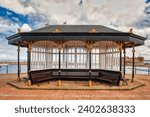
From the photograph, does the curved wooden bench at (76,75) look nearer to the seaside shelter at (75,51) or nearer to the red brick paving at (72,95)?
the seaside shelter at (75,51)

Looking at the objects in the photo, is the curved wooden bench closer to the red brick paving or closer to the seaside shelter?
the seaside shelter

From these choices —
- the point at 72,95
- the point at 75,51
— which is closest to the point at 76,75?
the point at 75,51

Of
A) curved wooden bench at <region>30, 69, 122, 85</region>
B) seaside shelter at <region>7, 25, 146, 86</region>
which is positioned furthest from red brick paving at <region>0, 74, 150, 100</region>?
curved wooden bench at <region>30, 69, 122, 85</region>

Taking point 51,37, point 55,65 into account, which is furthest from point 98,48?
point 51,37

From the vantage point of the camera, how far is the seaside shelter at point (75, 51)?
9.38 meters

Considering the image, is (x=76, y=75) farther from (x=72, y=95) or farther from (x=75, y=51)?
(x=72, y=95)

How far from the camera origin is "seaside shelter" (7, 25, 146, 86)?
9383 millimetres

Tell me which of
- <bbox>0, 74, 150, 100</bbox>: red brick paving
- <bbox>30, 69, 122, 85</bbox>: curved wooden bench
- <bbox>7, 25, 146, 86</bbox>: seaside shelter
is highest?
<bbox>7, 25, 146, 86</bbox>: seaside shelter

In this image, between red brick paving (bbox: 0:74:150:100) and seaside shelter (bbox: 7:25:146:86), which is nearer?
red brick paving (bbox: 0:74:150:100)

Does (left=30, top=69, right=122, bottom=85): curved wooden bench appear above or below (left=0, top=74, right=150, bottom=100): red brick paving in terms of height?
above

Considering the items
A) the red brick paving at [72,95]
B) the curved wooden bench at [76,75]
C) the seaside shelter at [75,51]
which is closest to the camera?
the red brick paving at [72,95]

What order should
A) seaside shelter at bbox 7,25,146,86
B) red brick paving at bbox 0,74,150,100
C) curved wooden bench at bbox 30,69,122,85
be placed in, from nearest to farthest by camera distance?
red brick paving at bbox 0,74,150,100 < seaside shelter at bbox 7,25,146,86 < curved wooden bench at bbox 30,69,122,85

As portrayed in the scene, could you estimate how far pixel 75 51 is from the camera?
12156mm

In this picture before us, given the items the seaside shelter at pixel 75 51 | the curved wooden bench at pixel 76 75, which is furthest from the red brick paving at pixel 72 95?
the curved wooden bench at pixel 76 75
